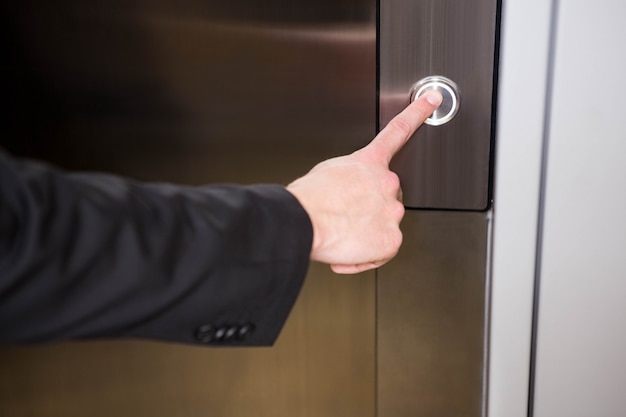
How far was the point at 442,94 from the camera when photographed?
497mm

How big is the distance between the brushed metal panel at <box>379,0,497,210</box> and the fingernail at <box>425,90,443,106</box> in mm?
15

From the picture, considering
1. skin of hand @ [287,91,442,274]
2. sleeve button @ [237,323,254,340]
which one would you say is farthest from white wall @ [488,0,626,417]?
sleeve button @ [237,323,254,340]

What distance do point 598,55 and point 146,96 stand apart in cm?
37

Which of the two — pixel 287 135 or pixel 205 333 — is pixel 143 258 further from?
pixel 287 135

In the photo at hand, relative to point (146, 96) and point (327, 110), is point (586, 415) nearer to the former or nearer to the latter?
point (327, 110)

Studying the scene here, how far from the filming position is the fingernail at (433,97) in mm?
495

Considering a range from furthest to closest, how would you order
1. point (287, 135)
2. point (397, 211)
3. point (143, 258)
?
point (287, 135)
point (397, 211)
point (143, 258)

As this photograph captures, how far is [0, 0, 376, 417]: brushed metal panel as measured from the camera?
53 centimetres

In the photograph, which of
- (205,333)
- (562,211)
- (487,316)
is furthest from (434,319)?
(205,333)

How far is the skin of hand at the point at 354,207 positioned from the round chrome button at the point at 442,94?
54 millimetres

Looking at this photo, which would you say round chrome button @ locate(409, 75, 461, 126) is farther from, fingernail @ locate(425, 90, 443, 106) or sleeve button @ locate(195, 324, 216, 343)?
sleeve button @ locate(195, 324, 216, 343)

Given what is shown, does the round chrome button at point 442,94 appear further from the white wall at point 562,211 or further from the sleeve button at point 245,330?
the sleeve button at point 245,330

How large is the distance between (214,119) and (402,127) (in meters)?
0.18

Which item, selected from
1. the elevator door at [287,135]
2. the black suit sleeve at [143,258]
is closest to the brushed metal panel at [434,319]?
the elevator door at [287,135]
